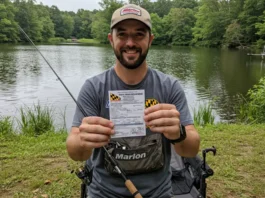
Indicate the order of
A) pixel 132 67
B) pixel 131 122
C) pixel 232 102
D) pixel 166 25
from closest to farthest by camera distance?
pixel 131 122
pixel 132 67
pixel 232 102
pixel 166 25

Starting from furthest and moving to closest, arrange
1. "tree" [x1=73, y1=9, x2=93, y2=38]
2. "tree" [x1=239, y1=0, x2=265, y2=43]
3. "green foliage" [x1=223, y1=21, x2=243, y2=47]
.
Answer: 1. "tree" [x1=73, y1=9, x2=93, y2=38]
2. "green foliage" [x1=223, y1=21, x2=243, y2=47]
3. "tree" [x1=239, y1=0, x2=265, y2=43]

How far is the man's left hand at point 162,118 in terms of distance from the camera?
1.69 m

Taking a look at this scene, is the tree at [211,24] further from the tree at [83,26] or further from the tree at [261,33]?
the tree at [83,26]

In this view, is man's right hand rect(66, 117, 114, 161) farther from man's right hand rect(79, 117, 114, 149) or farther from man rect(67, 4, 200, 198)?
man rect(67, 4, 200, 198)

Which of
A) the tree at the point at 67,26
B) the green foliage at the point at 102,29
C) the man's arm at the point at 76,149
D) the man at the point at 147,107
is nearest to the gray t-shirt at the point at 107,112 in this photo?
the man at the point at 147,107

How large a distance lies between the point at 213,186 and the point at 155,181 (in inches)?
81.7

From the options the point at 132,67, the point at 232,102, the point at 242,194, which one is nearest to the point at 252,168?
the point at 242,194

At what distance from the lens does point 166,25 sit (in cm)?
8062

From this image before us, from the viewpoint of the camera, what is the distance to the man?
2064mm

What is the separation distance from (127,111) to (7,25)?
59.8m

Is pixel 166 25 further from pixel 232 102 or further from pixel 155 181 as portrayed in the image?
pixel 155 181

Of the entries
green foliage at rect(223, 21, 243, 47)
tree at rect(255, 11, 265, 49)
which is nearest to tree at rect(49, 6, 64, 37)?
green foliage at rect(223, 21, 243, 47)

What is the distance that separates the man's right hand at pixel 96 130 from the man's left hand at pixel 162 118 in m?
0.24

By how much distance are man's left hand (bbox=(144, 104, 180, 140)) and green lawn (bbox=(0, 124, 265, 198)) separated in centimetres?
239
